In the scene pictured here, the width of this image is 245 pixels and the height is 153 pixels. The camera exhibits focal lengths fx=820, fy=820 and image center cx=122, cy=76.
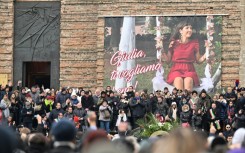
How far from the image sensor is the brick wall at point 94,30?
3594 centimetres

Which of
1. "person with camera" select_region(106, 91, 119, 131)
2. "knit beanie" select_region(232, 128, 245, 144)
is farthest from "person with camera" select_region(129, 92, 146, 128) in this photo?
"knit beanie" select_region(232, 128, 245, 144)

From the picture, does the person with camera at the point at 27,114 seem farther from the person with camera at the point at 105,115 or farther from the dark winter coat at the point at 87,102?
the person with camera at the point at 105,115

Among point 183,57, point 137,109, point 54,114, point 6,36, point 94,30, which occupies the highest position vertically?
point 94,30

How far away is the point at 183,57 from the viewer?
3572cm

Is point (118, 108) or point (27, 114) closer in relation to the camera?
point (27, 114)

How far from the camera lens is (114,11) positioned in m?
37.1

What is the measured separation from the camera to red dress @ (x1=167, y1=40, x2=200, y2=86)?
35.5 meters

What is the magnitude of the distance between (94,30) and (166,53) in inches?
152

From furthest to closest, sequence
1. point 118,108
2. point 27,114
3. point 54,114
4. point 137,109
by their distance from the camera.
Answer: point 118,108 < point 137,109 < point 27,114 < point 54,114

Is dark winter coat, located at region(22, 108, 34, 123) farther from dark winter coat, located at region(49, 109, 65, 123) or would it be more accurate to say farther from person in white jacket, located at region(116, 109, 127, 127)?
person in white jacket, located at region(116, 109, 127, 127)

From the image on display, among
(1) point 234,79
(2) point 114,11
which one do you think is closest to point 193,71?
(1) point 234,79

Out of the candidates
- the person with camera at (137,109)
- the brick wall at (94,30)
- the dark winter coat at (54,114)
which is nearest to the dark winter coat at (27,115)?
the dark winter coat at (54,114)

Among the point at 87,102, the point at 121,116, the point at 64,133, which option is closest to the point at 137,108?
the point at 121,116

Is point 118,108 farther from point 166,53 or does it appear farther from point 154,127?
point 166,53
